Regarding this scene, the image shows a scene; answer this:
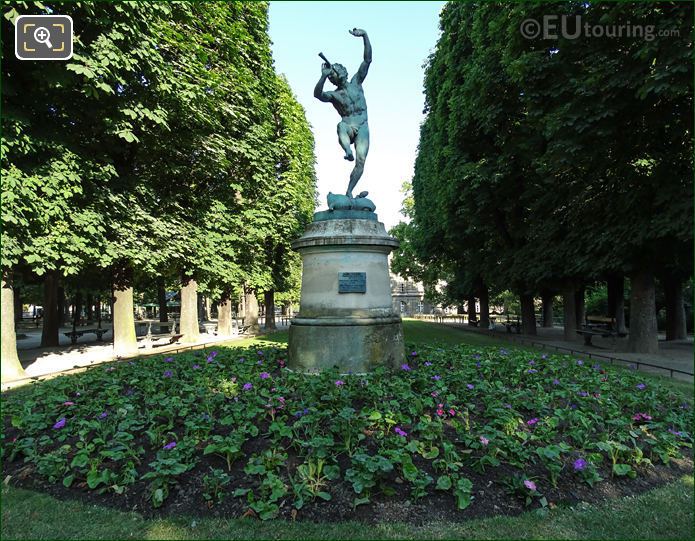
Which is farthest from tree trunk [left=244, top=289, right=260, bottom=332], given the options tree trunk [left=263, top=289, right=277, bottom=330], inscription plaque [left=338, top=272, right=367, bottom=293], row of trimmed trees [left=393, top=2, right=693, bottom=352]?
inscription plaque [left=338, top=272, right=367, bottom=293]

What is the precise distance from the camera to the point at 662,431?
525cm

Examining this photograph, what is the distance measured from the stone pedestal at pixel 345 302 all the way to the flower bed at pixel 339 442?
1.89 feet

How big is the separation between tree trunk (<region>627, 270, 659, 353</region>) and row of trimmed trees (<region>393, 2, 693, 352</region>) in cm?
4

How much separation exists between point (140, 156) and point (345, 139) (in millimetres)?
8939

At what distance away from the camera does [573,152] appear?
11000 mm

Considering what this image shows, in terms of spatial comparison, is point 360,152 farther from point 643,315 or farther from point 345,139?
point 643,315

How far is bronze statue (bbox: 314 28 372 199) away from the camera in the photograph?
7867 millimetres

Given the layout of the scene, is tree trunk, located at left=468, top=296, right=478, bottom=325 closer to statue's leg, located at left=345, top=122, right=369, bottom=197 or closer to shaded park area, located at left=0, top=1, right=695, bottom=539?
shaded park area, located at left=0, top=1, right=695, bottom=539

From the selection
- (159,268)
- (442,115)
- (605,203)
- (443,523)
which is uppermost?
(442,115)

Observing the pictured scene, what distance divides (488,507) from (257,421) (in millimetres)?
2804

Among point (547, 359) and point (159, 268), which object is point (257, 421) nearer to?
point (547, 359)

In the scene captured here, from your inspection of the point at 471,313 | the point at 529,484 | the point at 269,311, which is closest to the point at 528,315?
the point at 471,313

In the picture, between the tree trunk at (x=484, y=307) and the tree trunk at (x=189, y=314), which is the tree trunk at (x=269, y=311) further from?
the tree trunk at (x=484, y=307)

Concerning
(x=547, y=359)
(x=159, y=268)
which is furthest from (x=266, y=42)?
(x=547, y=359)
